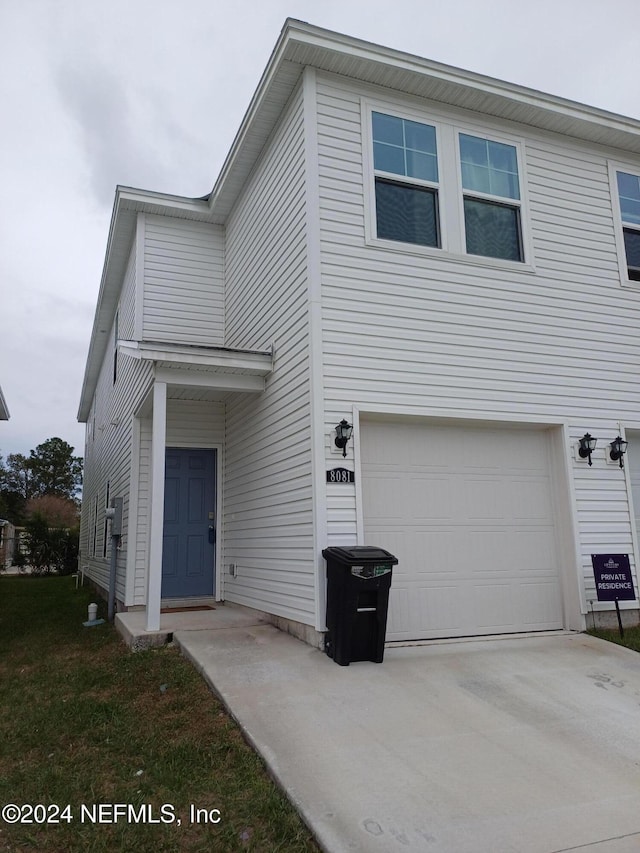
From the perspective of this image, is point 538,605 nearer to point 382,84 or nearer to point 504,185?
point 504,185

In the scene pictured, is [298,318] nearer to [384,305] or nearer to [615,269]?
[384,305]

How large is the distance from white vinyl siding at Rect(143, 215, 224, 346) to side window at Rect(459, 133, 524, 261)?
409cm

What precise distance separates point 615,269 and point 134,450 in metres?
6.79

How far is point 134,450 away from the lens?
867cm

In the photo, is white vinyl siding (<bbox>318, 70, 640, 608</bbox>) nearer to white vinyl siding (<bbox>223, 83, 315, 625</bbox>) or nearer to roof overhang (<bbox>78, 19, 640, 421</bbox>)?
roof overhang (<bbox>78, 19, 640, 421</bbox>)

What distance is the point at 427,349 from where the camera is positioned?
20.8 feet

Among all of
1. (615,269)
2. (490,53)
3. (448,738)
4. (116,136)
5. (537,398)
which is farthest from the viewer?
(116,136)

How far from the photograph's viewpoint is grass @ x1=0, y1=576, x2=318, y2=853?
2652 millimetres

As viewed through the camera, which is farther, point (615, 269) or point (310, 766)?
point (615, 269)

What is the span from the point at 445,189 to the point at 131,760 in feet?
19.9

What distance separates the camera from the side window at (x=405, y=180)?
6.50m

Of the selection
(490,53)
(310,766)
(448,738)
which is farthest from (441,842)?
(490,53)

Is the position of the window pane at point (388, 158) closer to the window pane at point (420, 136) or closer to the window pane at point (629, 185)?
the window pane at point (420, 136)

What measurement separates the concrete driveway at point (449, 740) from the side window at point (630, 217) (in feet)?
15.6
